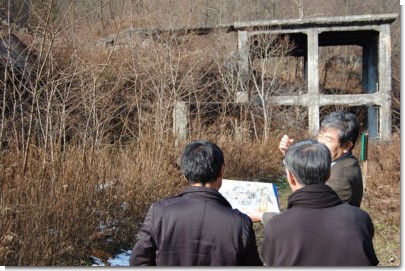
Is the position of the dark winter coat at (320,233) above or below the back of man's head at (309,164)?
below

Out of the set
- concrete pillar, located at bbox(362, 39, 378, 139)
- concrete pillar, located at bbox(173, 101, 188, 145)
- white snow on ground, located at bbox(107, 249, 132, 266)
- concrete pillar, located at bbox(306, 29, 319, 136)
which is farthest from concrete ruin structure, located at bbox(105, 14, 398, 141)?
white snow on ground, located at bbox(107, 249, 132, 266)

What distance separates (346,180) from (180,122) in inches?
228

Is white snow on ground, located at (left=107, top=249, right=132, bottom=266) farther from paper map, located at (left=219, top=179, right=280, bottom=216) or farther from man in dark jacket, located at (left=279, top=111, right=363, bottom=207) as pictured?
man in dark jacket, located at (left=279, top=111, right=363, bottom=207)

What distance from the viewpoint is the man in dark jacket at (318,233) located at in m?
1.92

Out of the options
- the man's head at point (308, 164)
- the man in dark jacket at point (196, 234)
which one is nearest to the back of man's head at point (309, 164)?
the man's head at point (308, 164)

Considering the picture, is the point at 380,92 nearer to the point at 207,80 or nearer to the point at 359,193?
the point at 207,80

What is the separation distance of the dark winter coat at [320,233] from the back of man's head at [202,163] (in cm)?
42

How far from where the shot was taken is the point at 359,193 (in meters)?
2.91

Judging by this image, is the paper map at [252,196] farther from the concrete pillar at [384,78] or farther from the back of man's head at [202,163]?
the concrete pillar at [384,78]

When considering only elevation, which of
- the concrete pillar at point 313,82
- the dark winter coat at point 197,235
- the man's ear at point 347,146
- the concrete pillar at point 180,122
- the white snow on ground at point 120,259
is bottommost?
the white snow on ground at point 120,259

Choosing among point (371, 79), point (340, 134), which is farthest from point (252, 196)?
point (371, 79)

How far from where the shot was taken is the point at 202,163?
2.27 metres

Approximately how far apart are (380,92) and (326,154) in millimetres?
15382

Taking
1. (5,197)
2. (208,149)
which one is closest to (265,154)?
(5,197)
